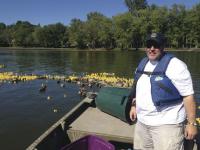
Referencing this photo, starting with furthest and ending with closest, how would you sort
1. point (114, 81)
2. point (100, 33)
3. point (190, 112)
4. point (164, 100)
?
point (100, 33) < point (114, 81) < point (164, 100) < point (190, 112)

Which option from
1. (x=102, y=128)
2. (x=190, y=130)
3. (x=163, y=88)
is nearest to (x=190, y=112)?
(x=190, y=130)

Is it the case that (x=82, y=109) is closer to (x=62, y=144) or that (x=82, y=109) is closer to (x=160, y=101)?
(x=62, y=144)

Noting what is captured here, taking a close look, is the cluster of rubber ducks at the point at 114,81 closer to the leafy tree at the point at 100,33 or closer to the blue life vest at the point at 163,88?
the blue life vest at the point at 163,88

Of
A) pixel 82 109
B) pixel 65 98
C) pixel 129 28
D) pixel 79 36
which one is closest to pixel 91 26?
pixel 79 36

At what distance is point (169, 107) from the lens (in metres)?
4.66

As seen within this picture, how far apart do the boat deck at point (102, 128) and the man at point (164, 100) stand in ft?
8.91

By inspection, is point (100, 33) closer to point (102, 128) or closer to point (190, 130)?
point (102, 128)

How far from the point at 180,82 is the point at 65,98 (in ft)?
48.0

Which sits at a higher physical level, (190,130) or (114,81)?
(190,130)

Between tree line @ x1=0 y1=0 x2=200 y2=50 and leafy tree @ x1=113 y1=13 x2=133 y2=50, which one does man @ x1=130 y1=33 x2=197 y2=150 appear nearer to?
tree line @ x1=0 y1=0 x2=200 y2=50

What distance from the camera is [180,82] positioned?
447 centimetres

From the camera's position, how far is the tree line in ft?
314

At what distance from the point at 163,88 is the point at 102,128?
3.93 meters

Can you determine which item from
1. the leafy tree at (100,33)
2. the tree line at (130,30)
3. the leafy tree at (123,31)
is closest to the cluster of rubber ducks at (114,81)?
→ the tree line at (130,30)
